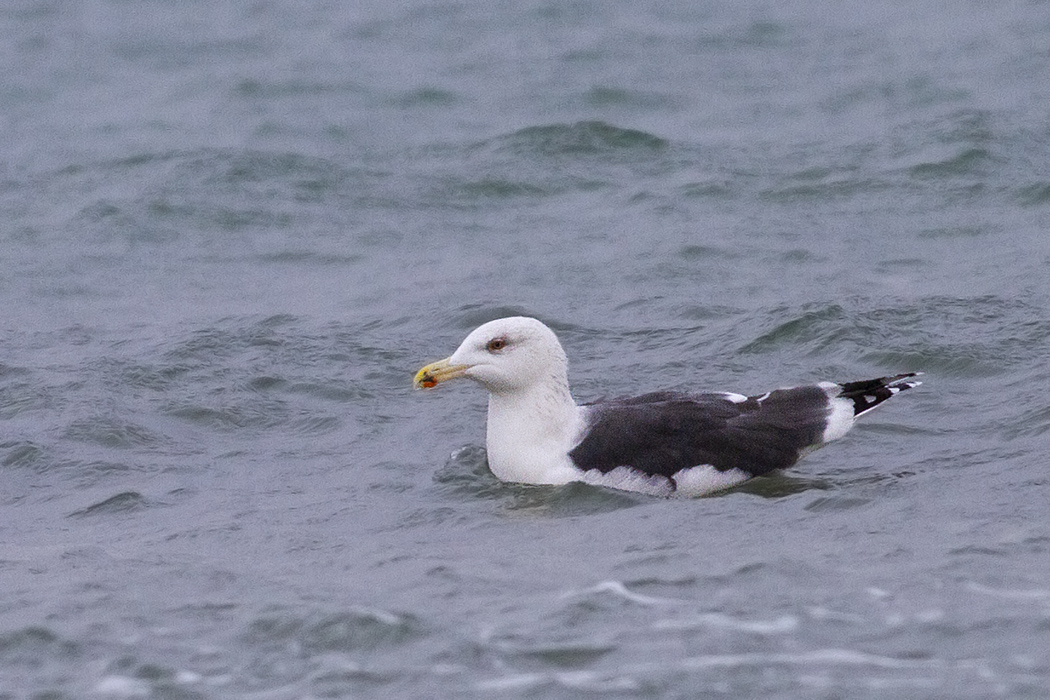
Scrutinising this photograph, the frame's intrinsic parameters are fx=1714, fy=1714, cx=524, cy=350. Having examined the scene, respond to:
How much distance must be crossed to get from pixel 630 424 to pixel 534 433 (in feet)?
1.76

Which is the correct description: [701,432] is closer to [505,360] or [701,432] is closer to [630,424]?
[630,424]

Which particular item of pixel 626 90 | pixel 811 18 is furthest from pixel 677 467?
pixel 811 18

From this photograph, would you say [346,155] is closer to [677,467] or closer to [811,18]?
[811,18]

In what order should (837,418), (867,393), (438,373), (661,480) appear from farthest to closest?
(867,393) < (837,418) < (438,373) < (661,480)

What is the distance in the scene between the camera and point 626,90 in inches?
727

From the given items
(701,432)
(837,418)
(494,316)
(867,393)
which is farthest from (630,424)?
(494,316)

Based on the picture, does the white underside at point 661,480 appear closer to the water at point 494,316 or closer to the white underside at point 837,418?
the water at point 494,316

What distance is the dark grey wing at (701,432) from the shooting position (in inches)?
353

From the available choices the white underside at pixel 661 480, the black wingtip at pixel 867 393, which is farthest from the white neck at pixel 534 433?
the black wingtip at pixel 867 393

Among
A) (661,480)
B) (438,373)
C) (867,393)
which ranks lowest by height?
(661,480)

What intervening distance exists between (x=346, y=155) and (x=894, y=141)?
5293 mm

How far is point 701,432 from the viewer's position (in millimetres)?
9094

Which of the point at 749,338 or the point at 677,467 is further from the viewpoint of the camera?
the point at 749,338

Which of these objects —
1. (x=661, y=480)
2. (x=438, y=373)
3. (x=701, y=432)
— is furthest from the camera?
(x=438, y=373)
